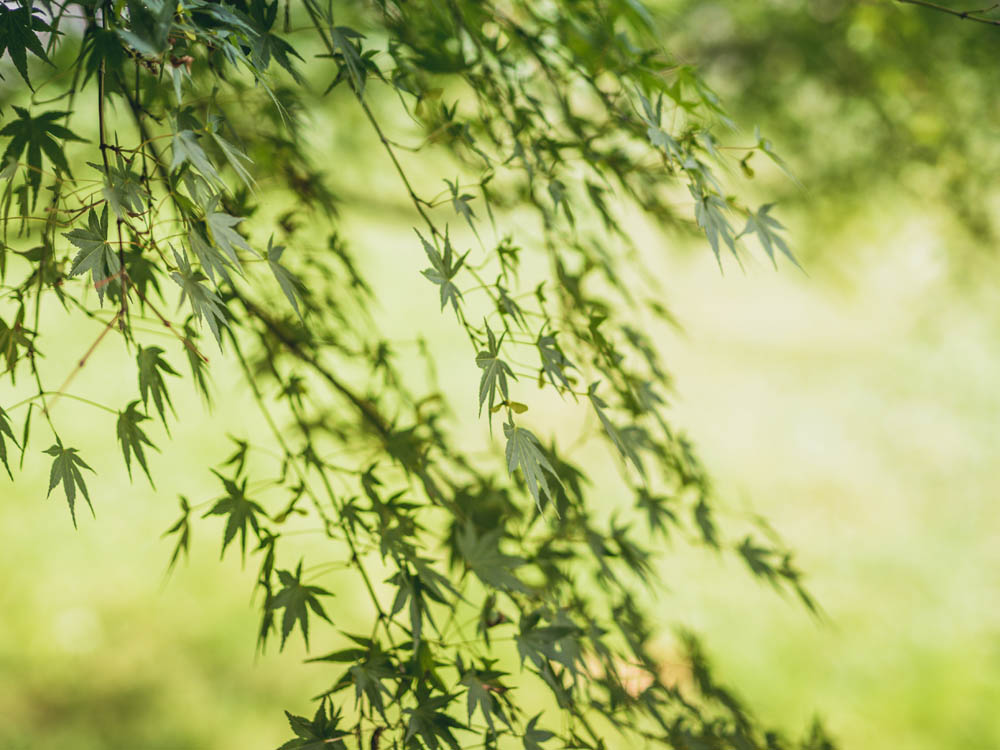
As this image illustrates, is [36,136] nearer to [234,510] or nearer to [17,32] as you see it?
[17,32]

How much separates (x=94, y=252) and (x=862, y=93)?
11.9ft

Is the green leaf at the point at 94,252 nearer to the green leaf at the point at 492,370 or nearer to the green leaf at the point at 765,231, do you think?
the green leaf at the point at 492,370

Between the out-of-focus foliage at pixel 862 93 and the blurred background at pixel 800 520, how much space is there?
0.04 feet

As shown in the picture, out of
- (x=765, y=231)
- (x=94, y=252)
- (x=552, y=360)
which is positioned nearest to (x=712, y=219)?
(x=765, y=231)

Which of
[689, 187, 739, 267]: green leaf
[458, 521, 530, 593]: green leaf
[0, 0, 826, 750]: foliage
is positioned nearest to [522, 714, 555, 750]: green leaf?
[0, 0, 826, 750]: foliage

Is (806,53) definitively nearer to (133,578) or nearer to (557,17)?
(557,17)

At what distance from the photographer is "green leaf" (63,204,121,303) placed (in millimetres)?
844

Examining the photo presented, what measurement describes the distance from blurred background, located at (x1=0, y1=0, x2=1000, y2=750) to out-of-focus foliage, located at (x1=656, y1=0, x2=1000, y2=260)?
0.01 m

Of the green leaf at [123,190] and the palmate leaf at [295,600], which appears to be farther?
the palmate leaf at [295,600]

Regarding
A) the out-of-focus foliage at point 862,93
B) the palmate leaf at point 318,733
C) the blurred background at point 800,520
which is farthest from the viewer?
the out-of-focus foliage at point 862,93

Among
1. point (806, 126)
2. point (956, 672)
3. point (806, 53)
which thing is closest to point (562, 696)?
point (956, 672)

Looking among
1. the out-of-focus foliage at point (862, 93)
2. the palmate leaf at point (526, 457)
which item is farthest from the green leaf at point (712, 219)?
the out-of-focus foliage at point (862, 93)

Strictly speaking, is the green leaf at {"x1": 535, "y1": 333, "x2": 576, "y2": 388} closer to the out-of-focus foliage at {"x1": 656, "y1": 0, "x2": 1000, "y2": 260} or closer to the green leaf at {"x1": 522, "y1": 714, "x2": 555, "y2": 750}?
the green leaf at {"x1": 522, "y1": 714, "x2": 555, "y2": 750}

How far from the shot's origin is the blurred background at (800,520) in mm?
2871
